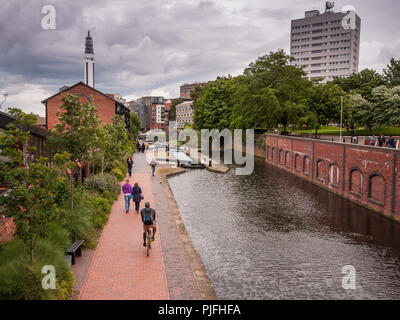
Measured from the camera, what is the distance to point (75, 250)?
1047 centimetres

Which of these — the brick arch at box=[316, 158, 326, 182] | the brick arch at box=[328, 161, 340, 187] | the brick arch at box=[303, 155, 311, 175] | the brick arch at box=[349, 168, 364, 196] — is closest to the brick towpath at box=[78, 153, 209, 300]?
the brick arch at box=[349, 168, 364, 196]

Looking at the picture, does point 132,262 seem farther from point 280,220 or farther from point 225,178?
point 225,178

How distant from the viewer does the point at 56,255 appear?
9.21 m

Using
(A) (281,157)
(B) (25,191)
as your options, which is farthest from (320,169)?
(B) (25,191)

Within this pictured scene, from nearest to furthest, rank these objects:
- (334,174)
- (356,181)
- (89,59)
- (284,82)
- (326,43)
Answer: (356,181)
(334,174)
(284,82)
(89,59)
(326,43)

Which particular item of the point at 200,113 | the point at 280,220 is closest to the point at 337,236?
the point at 280,220

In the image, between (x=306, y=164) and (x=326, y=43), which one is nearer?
(x=306, y=164)

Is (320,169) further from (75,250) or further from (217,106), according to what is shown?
(217,106)

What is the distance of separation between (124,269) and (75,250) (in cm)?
169

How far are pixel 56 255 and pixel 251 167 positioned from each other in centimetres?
3343

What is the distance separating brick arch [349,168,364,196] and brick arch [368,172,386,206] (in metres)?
0.92

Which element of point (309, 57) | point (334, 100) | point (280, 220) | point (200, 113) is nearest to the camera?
point (280, 220)

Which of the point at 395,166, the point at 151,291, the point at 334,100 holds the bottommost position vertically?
the point at 151,291

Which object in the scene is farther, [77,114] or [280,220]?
[280,220]
